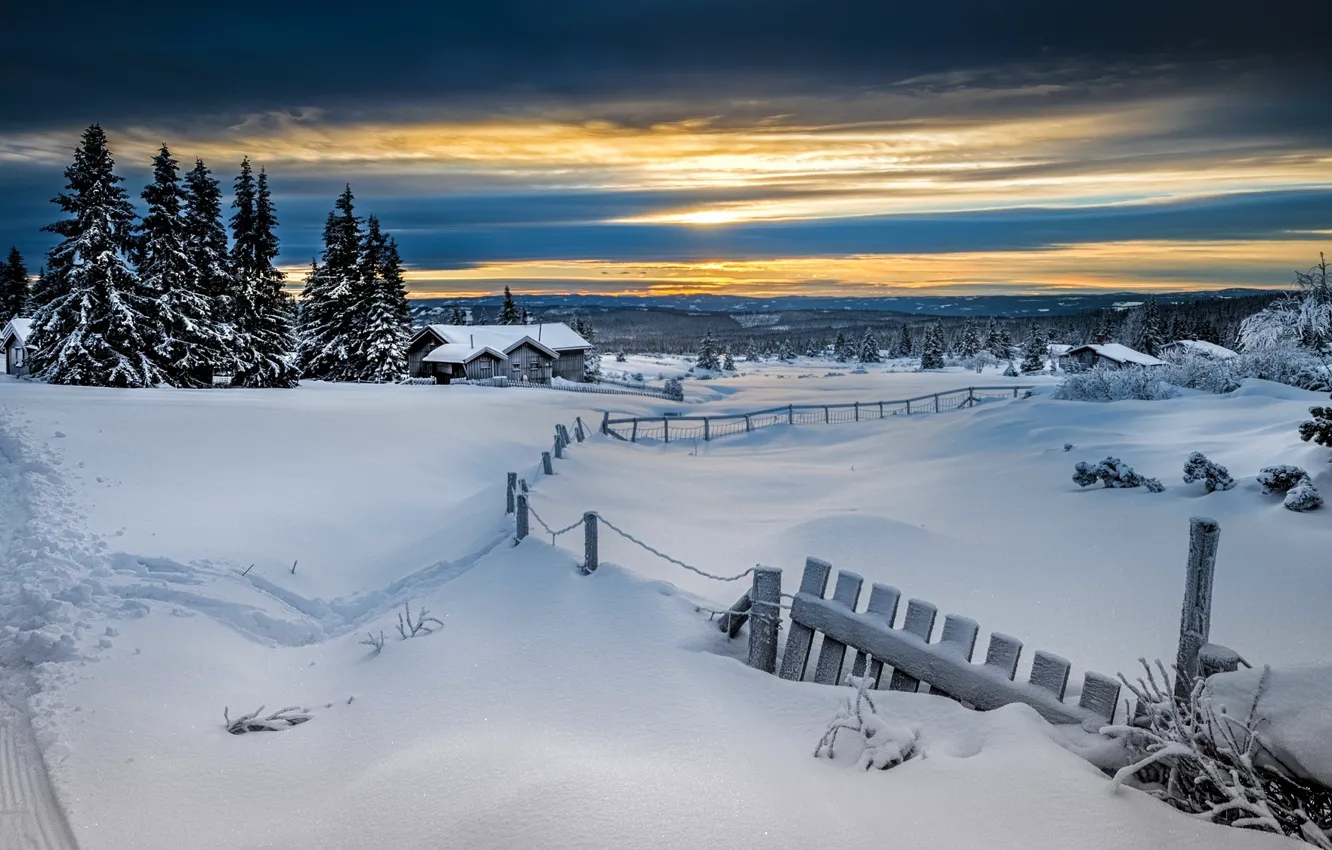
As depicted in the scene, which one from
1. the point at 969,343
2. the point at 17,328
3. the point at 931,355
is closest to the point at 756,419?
the point at 17,328

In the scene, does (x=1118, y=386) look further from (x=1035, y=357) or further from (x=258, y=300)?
(x=1035, y=357)

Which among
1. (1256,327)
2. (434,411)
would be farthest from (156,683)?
(1256,327)

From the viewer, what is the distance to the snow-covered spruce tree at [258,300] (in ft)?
128

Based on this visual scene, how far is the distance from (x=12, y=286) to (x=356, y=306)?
4197cm

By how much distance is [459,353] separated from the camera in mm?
52406

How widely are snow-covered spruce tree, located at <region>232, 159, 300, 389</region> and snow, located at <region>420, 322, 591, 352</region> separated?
12.5 m

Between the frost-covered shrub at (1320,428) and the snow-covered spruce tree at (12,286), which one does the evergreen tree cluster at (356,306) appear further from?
the frost-covered shrub at (1320,428)

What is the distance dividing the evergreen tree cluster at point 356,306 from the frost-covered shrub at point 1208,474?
142 ft

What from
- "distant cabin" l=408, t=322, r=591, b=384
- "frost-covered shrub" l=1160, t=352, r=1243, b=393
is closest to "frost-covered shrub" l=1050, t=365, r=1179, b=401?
"frost-covered shrub" l=1160, t=352, r=1243, b=393

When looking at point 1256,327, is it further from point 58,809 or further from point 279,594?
point 58,809

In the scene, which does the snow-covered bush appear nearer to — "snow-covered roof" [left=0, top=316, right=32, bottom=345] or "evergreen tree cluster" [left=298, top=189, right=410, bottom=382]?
"evergreen tree cluster" [left=298, top=189, right=410, bottom=382]

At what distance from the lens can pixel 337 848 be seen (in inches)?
169

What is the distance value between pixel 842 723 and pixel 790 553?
7.05m

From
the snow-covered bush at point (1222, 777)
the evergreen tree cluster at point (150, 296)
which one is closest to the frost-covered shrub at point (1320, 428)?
the snow-covered bush at point (1222, 777)
